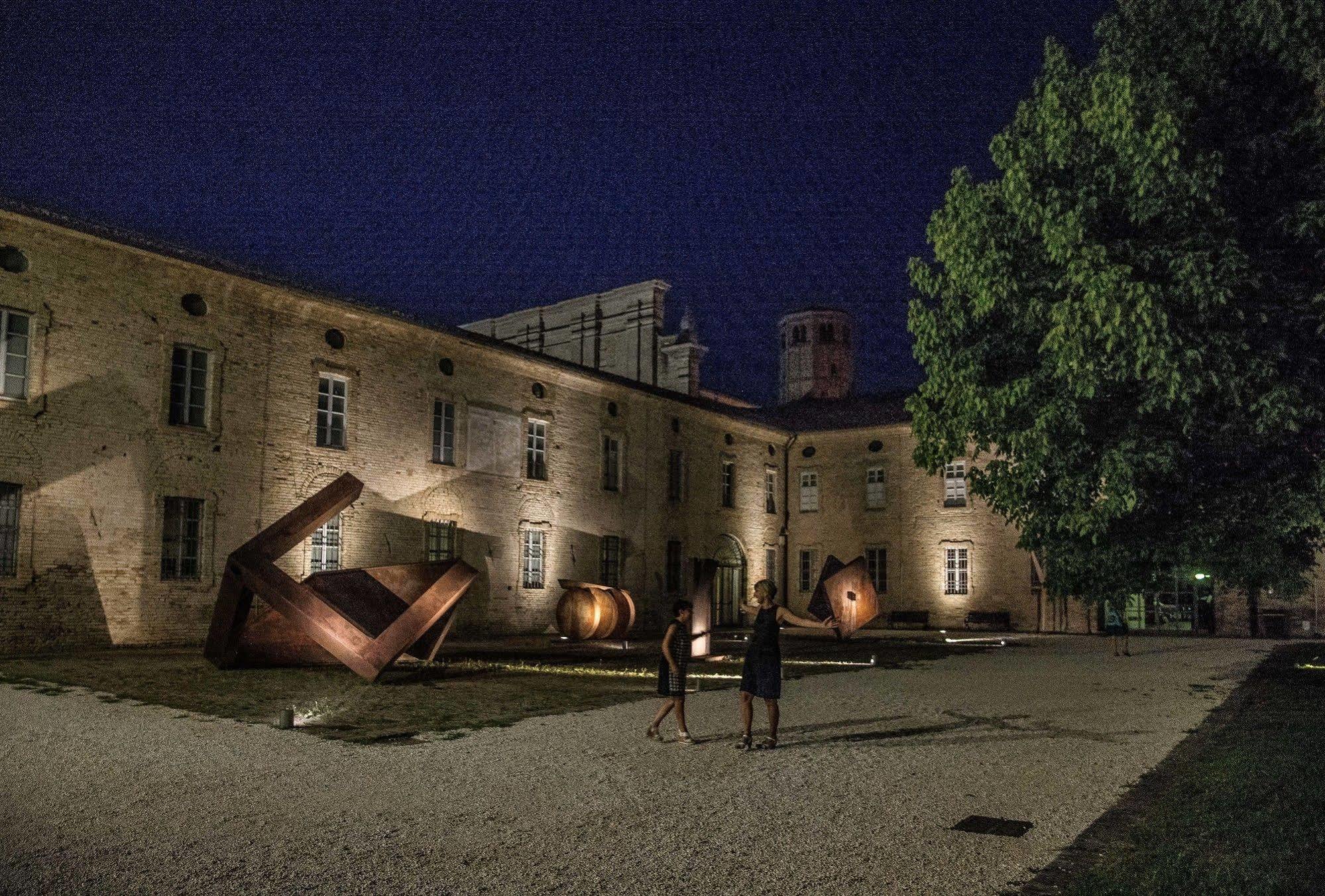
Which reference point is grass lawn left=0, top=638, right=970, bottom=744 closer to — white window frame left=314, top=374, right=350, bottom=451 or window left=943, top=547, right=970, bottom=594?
white window frame left=314, top=374, right=350, bottom=451

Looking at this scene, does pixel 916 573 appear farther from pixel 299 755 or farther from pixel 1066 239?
pixel 299 755

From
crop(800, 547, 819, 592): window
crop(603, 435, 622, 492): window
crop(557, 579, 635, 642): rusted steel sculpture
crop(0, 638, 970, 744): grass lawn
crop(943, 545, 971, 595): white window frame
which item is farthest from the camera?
crop(800, 547, 819, 592): window

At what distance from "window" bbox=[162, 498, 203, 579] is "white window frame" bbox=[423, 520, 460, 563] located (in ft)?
17.1

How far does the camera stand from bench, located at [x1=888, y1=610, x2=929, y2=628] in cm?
3341

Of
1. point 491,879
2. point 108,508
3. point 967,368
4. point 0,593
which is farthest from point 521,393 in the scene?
point 491,879

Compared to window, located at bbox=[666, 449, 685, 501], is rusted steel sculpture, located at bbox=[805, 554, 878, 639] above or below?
below

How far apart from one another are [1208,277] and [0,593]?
685 inches

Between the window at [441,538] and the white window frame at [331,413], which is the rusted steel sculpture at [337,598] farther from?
the window at [441,538]

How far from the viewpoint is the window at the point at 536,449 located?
2595 centimetres

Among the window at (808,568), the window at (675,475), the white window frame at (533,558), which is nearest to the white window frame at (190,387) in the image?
the white window frame at (533,558)

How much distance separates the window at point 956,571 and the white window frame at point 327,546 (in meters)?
20.9

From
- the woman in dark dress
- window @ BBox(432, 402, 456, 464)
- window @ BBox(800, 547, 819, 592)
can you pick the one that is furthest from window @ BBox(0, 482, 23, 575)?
window @ BBox(800, 547, 819, 592)

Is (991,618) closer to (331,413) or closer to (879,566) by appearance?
(879,566)

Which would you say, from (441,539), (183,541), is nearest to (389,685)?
(183,541)
